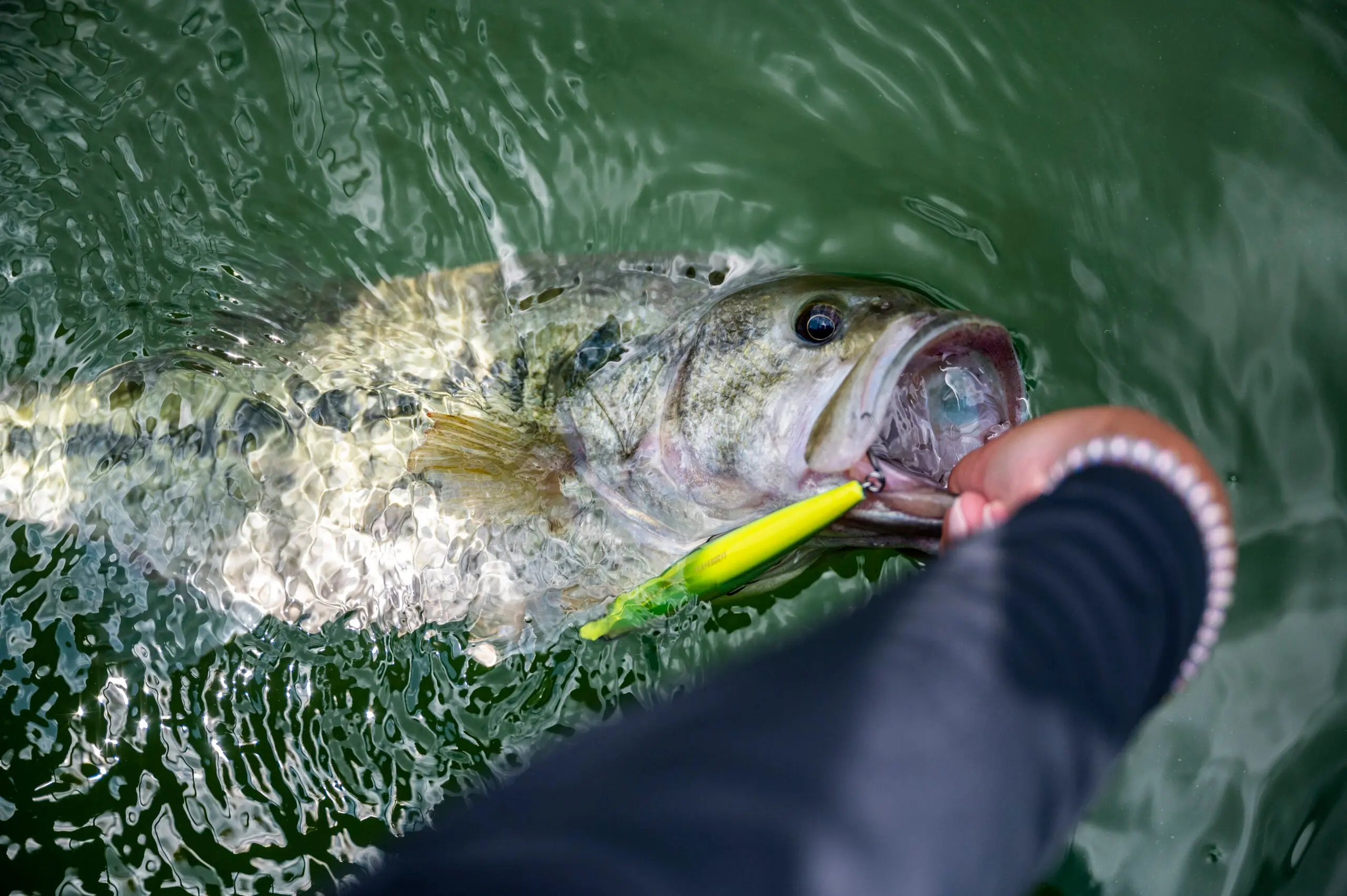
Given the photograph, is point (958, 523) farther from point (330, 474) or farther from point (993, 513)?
point (330, 474)

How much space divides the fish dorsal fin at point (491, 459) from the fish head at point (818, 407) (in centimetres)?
13

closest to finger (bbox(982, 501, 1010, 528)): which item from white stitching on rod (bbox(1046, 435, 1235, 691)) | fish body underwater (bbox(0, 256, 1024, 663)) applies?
white stitching on rod (bbox(1046, 435, 1235, 691))

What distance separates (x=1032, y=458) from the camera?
149cm

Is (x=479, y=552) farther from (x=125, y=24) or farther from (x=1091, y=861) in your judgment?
(x=125, y=24)

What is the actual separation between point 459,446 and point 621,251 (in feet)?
3.58

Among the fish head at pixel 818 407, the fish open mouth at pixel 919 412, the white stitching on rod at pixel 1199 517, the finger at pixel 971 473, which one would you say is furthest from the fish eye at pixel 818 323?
the white stitching on rod at pixel 1199 517

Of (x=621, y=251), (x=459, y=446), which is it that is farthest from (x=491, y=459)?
(x=621, y=251)

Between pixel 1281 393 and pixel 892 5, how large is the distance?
211cm

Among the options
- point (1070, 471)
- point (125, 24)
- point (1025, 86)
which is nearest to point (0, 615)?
point (125, 24)

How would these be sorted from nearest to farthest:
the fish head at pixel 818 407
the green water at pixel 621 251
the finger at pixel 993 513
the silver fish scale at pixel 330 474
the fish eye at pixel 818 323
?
the finger at pixel 993 513, the fish head at pixel 818 407, the fish eye at pixel 818 323, the silver fish scale at pixel 330 474, the green water at pixel 621 251

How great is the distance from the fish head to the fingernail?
388 millimetres

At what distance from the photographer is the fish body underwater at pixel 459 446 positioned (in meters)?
2.46

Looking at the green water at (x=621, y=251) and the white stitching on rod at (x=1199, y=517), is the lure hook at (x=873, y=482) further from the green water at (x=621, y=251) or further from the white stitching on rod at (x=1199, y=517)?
the green water at (x=621, y=251)

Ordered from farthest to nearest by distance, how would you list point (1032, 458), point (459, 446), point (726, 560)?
point (459, 446)
point (726, 560)
point (1032, 458)
